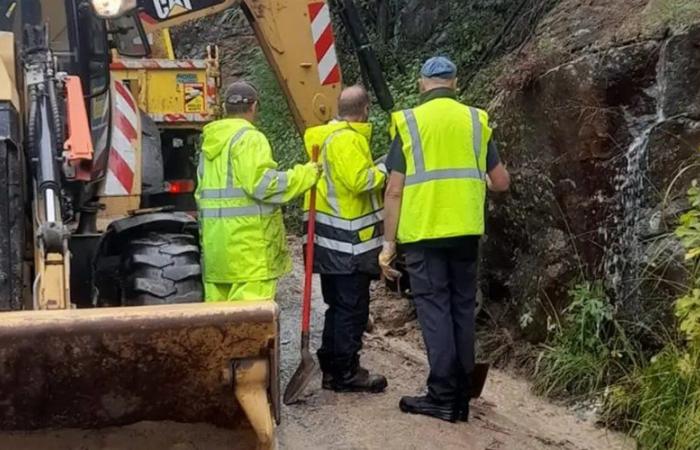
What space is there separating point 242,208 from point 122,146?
1068 mm

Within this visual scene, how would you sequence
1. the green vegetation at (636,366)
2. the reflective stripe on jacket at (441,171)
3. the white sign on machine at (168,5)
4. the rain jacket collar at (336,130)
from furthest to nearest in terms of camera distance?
the white sign on machine at (168,5) < the rain jacket collar at (336,130) < the reflective stripe on jacket at (441,171) < the green vegetation at (636,366)

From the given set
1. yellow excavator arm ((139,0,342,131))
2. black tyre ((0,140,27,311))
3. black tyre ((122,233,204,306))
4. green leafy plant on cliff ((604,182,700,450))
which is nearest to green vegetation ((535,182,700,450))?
green leafy plant on cliff ((604,182,700,450))

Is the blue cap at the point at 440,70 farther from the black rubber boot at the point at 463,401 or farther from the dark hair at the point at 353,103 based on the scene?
the black rubber boot at the point at 463,401

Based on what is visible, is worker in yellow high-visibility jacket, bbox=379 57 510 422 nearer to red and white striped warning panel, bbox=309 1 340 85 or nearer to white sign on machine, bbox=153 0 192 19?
red and white striped warning panel, bbox=309 1 340 85

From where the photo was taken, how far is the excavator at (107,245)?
3855 mm

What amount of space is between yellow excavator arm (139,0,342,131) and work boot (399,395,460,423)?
103 inches

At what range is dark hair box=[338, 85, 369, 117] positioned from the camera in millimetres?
5656

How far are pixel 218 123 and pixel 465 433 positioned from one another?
2.00 metres

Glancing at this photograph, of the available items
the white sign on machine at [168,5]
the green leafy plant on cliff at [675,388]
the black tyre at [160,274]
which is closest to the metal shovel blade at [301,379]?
the black tyre at [160,274]

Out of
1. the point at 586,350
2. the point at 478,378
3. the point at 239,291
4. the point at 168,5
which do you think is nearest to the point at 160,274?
the point at 239,291

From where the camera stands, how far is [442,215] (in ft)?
16.8

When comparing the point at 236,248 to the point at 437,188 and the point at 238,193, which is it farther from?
the point at 437,188

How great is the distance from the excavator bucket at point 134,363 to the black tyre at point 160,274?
1.25 metres

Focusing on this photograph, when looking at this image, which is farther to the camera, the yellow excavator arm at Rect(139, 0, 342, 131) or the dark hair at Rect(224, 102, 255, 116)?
the yellow excavator arm at Rect(139, 0, 342, 131)
